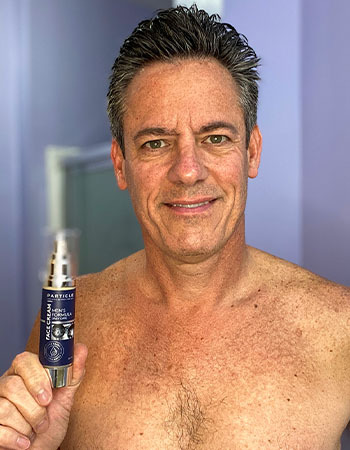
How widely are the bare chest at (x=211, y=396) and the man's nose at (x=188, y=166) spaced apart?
36 cm

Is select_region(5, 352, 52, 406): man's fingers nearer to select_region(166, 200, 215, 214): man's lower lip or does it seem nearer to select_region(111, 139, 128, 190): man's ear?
select_region(166, 200, 215, 214): man's lower lip

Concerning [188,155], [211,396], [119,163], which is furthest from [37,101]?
[211,396]

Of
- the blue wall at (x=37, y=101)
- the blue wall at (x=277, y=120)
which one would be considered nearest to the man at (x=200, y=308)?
the blue wall at (x=277, y=120)

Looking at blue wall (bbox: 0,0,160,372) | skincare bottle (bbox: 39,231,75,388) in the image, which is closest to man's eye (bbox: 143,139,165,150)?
skincare bottle (bbox: 39,231,75,388)

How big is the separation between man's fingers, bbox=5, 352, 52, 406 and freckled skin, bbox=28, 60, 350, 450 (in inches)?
11.1

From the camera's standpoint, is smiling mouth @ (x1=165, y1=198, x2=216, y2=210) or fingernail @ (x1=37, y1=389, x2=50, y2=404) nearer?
fingernail @ (x1=37, y1=389, x2=50, y2=404)

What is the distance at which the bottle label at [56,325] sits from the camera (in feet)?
2.80

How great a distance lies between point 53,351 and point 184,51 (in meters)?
0.69

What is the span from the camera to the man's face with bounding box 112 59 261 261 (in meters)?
1.12

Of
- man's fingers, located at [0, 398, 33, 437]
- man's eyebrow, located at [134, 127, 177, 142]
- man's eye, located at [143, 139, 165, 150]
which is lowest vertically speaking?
man's fingers, located at [0, 398, 33, 437]

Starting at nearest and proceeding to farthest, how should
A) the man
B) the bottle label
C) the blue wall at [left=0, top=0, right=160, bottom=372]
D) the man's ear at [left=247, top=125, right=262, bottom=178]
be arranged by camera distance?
the bottle label < the man < the man's ear at [left=247, top=125, right=262, bottom=178] < the blue wall at [left=0, top=0, right=160, bottom=372]

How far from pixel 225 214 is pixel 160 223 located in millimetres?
145

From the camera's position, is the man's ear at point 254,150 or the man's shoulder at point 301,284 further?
the man's ear at point 254,150

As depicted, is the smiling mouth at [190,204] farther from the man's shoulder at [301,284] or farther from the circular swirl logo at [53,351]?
the circular swirl logo at [53,351]
